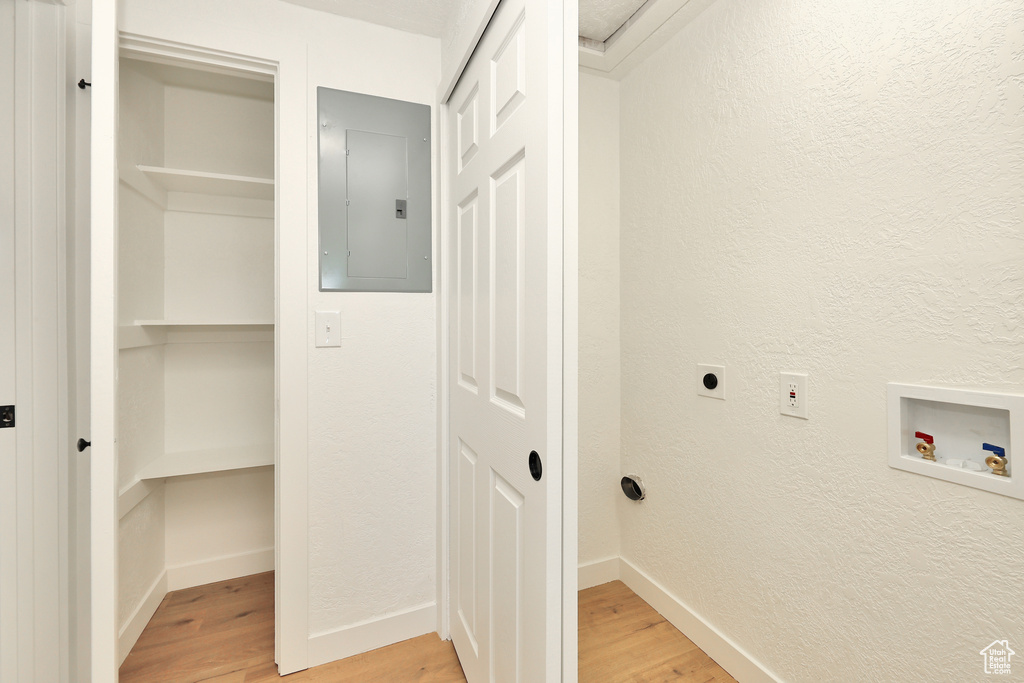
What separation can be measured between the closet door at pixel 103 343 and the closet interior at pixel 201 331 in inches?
23.8

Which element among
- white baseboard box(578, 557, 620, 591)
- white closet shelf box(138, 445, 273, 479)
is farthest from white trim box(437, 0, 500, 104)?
white baseboard box(578, 557, 620, 591)

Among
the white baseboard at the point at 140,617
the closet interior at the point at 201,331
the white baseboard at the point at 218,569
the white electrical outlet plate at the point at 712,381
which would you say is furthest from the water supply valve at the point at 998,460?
the white baseboard at the point at 218,569

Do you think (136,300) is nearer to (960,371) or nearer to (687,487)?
(687,487)

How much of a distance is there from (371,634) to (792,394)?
1.63 m

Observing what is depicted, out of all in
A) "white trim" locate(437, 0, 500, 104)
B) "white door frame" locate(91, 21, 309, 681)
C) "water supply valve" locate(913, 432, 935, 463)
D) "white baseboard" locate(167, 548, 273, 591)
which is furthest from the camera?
"white baseboard" locate(167, 548, 273, 591)

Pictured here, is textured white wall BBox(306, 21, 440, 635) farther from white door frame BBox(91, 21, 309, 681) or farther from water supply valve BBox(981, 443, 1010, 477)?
water supply valve BBox(981, 443, 1010, 477)

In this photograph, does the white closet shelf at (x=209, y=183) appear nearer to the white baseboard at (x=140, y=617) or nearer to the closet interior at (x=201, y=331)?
the closet interior at (x=201, y=331)

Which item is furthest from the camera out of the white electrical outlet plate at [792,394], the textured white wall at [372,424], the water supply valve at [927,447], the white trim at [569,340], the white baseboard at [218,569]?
the white baseboard at [218,569]

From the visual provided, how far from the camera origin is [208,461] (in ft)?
6.14

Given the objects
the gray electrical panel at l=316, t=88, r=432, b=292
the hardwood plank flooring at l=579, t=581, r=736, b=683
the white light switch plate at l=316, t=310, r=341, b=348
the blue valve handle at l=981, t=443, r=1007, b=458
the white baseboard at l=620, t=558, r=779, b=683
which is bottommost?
the hardwood plank flooring at l=579, t=581, r=736, b=683

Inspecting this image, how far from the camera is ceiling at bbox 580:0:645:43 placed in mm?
1691

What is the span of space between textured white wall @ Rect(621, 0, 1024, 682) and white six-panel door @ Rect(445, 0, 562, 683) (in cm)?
85

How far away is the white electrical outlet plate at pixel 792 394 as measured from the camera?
1344mm

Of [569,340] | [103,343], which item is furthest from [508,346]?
[103,343]
